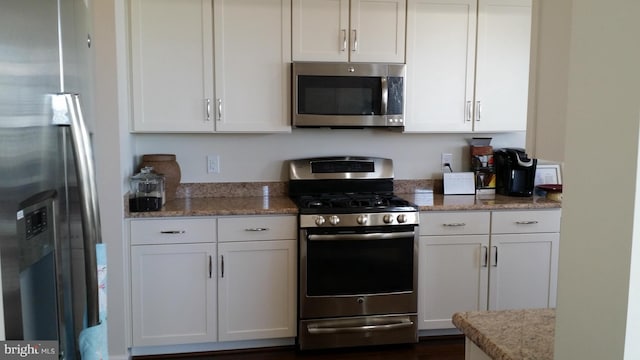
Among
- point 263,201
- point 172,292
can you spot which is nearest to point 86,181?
point 172,292

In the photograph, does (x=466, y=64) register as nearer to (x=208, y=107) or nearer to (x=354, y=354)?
(x=208, y=107)

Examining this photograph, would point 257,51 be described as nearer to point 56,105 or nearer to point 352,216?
point 352,216

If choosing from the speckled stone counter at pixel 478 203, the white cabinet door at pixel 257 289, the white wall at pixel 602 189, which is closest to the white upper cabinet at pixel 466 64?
the speckled stone counter at pixel 478 203

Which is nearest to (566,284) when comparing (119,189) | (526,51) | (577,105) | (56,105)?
(577,105)

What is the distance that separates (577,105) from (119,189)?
→ 8.20ft

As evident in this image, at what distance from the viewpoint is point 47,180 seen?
1076 millimetres

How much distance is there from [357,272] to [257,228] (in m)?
0.65

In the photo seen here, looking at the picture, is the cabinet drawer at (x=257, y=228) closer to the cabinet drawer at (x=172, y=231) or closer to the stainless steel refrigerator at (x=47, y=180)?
the cabinet drawer at (x=172, y=231)

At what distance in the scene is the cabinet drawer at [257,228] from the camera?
2980mm

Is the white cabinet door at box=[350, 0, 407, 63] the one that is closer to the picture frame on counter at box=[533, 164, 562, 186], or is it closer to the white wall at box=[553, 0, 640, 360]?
the picture frame on counter at box=[533, 164, 562, 186]

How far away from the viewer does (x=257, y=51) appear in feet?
10.4

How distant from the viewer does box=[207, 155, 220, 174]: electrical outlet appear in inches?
138

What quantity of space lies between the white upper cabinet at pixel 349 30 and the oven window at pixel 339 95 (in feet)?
0.44

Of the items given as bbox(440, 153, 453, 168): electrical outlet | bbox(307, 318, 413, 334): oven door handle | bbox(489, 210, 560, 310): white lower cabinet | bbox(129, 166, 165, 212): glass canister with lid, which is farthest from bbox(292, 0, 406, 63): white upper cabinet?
bbox(307, 318, 413, 334): oven door handle
